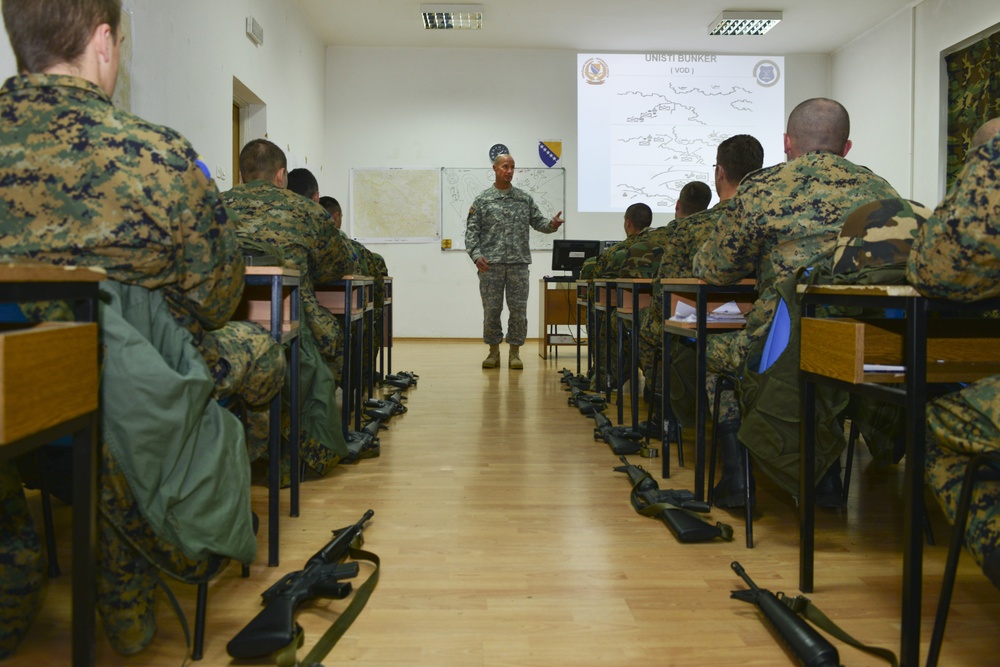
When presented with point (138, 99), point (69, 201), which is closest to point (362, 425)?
point (138, 99)

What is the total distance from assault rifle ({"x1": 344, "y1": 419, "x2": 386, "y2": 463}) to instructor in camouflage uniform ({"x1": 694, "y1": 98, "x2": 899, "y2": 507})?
1403mm

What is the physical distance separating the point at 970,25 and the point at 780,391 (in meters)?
5.92

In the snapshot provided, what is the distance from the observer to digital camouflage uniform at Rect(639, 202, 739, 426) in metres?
2.84

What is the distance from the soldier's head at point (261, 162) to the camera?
9.71 feet

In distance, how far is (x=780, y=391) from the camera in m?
1.86

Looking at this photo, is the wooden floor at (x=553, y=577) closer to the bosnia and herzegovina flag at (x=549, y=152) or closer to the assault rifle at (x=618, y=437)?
the assault rifle at (x=618, y=437)

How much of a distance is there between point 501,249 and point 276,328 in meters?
4.55

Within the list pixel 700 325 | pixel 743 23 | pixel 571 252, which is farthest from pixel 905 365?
pixel 743 23

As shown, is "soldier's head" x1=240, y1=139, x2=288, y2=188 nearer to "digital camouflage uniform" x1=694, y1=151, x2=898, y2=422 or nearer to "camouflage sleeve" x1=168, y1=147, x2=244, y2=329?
"camouflage sleeve" x1=168, y1=147, x2=244, y2=329

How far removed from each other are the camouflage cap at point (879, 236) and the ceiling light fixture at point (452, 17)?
6225 millimetres

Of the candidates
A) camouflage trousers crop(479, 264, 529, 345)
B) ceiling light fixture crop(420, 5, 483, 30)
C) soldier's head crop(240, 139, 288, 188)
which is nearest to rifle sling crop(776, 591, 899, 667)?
soldier's head crop(240, 139, 288, 188)

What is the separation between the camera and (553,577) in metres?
1.80

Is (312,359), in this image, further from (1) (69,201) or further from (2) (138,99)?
(2) (138,99)

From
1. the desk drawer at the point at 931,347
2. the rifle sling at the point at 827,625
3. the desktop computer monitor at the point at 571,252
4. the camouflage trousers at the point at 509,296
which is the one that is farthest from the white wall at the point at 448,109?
the rifle sling at the point at 827,625
